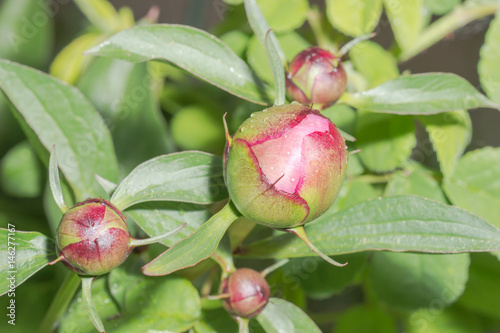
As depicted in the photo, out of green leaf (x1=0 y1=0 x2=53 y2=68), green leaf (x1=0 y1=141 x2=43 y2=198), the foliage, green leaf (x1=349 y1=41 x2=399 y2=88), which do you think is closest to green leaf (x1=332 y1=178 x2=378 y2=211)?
the foliage

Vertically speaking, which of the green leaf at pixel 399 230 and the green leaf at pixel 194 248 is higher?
the green leaf at pixel 194 248

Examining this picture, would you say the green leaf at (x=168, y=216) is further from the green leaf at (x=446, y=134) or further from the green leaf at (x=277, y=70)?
the green leaf at (x=446, y=134)

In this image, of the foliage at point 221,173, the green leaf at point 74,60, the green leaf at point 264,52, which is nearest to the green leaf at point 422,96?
the foliage at point 221,173

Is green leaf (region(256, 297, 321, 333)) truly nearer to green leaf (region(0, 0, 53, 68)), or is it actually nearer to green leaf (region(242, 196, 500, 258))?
green leaf (region(242, 196, 500, 258))

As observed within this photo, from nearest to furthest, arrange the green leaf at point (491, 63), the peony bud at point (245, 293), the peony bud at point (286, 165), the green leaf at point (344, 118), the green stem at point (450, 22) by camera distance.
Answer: the peony bud at point (286, 165), the peony bud at point (245, 293), the green leaf at point (344, 118), the green leaf at point (491, 63), the green stem at point (450, 22)

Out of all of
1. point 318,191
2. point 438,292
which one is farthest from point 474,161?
point 318,191

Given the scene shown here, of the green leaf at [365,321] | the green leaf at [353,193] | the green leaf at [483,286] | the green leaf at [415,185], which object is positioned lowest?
the green leaf at [365,321]

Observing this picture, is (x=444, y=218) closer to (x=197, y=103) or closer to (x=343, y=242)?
(x=343, y=242)

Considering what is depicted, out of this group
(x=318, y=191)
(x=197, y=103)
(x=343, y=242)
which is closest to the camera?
(x=318, y=191)
